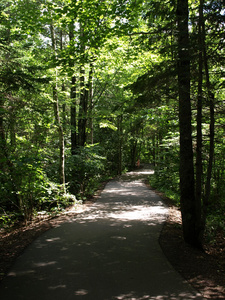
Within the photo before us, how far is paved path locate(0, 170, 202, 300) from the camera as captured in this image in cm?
346

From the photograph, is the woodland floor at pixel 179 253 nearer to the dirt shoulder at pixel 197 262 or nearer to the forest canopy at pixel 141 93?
the dirt shoulder at pixel 197 262

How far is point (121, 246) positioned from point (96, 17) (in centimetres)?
679

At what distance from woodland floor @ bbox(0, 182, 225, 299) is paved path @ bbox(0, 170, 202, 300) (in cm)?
21

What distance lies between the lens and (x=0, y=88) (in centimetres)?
627

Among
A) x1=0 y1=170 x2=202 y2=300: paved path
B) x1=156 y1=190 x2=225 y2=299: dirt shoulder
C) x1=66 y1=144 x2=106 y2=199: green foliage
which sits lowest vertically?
x1=156 y1=190 x2=225 y2=299: dirt shoulder

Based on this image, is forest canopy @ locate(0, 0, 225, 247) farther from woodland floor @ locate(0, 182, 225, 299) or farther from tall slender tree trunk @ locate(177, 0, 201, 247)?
woodland floor @ locate(0, 182, 225, 299)

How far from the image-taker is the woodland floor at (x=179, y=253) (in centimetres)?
386

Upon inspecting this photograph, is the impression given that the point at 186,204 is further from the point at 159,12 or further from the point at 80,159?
the point at 80,159

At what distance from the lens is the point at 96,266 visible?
4.31m

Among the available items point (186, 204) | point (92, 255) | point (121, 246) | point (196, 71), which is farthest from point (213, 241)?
point (196, 71)

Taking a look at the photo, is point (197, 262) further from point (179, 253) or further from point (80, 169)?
point (80, 169)

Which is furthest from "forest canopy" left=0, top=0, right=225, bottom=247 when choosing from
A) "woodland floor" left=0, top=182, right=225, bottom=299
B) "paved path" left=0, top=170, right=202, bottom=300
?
"paved path" left=0, top=170, right=202, bottom=300

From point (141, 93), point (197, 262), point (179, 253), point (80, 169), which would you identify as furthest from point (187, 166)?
point (80, 169)

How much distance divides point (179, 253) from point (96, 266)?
6.62 ft
